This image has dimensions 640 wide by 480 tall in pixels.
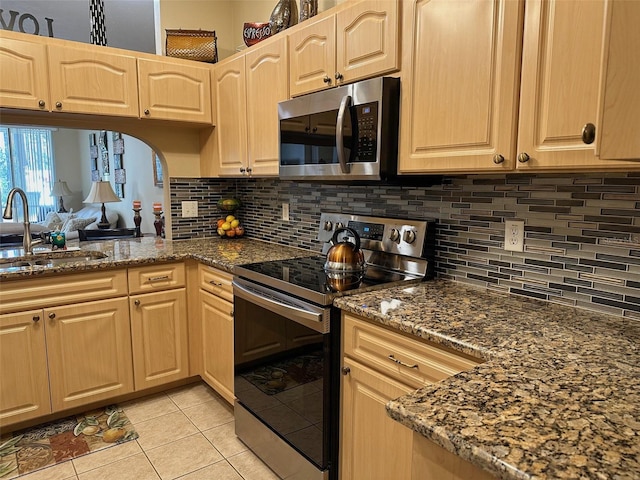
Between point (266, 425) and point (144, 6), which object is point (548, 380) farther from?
point (144, 6)

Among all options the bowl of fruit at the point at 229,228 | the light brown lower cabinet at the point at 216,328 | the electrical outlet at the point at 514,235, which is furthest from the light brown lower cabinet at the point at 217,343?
the electrical outlet at the point at 514,235

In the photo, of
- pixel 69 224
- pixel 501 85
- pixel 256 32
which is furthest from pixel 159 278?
pixel 69 224

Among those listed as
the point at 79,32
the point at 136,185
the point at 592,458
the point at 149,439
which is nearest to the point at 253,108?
the point at 149,439

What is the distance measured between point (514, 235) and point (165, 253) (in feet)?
6.30

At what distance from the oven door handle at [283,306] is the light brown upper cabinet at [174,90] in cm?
127

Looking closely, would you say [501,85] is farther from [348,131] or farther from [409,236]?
[409,236]

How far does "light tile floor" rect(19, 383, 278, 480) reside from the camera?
6.59 feet

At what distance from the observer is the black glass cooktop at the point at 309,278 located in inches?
66.2

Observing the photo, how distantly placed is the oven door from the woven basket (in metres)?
1.61

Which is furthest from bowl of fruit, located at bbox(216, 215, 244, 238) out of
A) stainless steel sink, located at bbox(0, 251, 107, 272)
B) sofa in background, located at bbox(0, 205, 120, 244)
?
sofa in background, located at bbox(0, 205, 120, 244)

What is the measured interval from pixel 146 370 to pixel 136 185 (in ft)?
14.0

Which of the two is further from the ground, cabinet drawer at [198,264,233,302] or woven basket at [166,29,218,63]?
woven basket at [166,29,218,63]

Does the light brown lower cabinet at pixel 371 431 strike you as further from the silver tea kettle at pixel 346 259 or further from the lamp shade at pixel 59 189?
the lamp shade at pixel 59 189

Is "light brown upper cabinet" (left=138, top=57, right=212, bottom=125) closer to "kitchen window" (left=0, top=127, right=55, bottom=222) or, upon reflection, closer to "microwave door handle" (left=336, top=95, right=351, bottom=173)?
"microwave door handle" (left=336, top=95, right=351, bottom=173)
